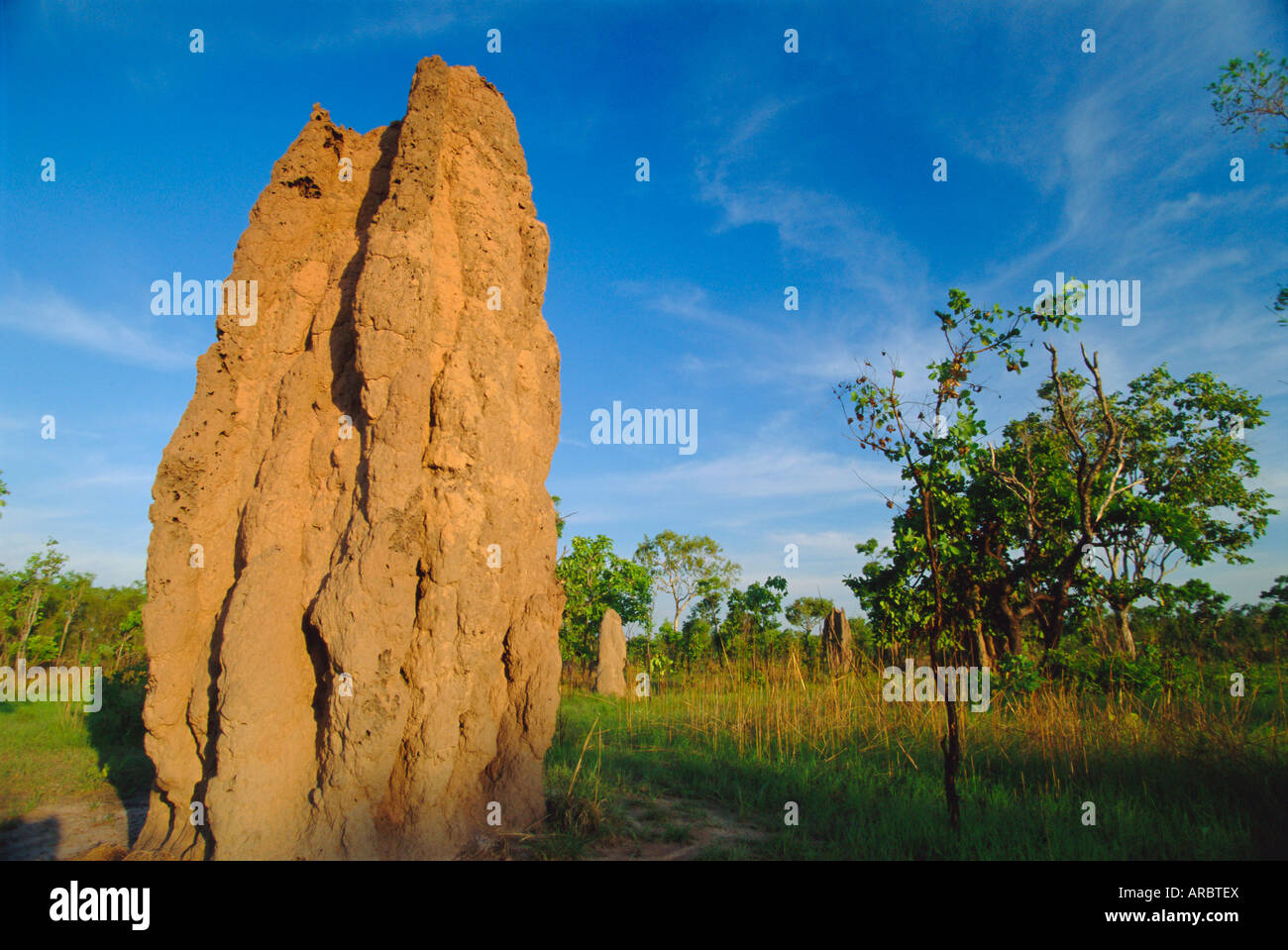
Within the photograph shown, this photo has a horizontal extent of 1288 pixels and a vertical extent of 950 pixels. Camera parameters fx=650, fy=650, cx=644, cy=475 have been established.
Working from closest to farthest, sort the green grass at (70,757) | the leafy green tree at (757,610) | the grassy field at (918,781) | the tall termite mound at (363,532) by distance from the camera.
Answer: the tall termite mound at (363,532)
the grassy field at (918,781)
the green grass at (70,757)
the leafy green tree at (757,610)

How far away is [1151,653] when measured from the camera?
316 inches

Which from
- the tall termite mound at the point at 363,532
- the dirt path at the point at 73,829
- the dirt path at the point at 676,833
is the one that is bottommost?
the dirt path at the point at 676,833

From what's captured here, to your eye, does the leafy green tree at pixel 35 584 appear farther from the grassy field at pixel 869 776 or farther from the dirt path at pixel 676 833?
the dirt path at pixel 676 833

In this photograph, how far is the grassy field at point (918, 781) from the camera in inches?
180

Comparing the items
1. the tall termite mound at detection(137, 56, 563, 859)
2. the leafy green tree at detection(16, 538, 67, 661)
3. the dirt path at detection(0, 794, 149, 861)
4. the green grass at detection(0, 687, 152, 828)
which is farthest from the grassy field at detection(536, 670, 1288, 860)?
the leafy green tree at detection(16, 538, 67, 661)

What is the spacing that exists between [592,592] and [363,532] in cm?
1213

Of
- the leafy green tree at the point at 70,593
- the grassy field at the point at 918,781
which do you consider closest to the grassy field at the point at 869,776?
the grassy field at the point at 918,781

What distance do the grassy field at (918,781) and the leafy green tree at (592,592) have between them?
793cm

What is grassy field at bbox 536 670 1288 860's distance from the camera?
15.0 feet

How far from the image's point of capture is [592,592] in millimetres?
16312

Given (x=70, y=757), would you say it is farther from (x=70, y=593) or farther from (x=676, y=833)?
(x=70, y=593)

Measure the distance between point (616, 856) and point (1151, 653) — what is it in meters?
7.32

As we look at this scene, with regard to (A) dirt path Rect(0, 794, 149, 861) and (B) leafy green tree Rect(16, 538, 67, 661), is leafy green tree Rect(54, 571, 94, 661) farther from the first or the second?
(A) dirt path Rect(0, 794, 149, 861)

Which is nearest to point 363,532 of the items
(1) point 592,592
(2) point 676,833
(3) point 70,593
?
(2) point 676,833
